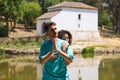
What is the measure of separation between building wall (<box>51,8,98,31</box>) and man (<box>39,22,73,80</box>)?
135 ft

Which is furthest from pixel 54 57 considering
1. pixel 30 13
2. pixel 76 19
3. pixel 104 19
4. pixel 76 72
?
pixel 104 19

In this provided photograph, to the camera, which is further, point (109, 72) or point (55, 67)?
point (109, 72)

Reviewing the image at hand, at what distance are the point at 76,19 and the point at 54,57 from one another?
43.3m

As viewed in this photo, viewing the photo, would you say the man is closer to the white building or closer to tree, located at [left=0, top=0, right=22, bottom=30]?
the white building

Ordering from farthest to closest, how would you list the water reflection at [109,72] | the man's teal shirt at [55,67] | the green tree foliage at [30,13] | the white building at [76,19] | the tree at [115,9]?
the tree at [115,9], the green tree foliage at [30,13], the white building at [76,19], the water reflection at [109,72], the man's teal shirt at [55,67]

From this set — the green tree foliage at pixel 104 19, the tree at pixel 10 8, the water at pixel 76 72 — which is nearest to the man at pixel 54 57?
the water at pixel 76 72

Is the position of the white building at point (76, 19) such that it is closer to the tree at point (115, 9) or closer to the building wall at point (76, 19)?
the building wall at point (76, 19)

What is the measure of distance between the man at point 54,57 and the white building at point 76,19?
40.8 m

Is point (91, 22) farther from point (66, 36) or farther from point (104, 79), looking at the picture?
point (66, 36)

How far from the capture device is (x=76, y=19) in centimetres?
4809

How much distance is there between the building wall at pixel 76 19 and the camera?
47.0 meters

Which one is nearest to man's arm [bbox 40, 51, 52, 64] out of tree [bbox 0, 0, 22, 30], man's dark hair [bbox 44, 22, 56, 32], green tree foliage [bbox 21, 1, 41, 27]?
man's dark hair [bbox 44, 22, 56, 32]

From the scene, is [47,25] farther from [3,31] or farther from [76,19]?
[76,19]

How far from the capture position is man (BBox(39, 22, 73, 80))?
4.88 m
